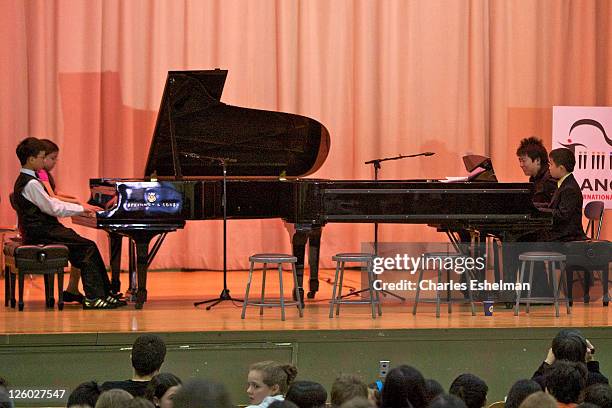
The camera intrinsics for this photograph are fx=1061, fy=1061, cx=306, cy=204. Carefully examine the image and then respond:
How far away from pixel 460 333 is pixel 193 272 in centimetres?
427

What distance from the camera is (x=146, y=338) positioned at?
5.14 metres

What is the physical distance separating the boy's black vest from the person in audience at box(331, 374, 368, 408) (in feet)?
14.3

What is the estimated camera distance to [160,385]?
4.63 metres

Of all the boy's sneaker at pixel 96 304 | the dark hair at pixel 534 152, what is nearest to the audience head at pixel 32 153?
the boy's sneaker at pixel 96 304

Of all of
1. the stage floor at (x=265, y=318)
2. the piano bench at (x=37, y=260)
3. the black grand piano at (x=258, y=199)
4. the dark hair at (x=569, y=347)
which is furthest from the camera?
the black grand piano at (x=258, y=199)

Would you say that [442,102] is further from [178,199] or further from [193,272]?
[178,199]

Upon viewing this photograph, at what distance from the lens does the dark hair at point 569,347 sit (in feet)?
17.5

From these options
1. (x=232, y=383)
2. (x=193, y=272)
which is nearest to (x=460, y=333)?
(x=232, y=383)

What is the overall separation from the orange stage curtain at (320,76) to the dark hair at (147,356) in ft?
19.6

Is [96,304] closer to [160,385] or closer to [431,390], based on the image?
[160,385]

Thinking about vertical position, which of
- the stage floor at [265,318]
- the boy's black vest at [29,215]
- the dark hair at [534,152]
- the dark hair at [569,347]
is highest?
the dark hair at [534,152]

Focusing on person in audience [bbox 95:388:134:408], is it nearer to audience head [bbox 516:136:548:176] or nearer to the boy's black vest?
the boy's black vest

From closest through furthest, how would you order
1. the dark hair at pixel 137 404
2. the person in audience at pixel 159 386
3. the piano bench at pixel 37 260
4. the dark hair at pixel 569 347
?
1. the dark hair at pixel 137 404
2. the person in audience at pixel 159 386
3. the dark hair at pixel 569 347
4. the piano bench at pixel 37 260

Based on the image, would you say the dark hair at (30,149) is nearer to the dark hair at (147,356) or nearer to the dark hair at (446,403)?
the dark hair at (147,356)
